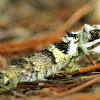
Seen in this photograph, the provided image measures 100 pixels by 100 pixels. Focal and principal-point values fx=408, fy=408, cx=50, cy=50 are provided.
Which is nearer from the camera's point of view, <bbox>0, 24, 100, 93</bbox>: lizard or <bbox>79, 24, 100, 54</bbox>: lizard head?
<bbox>0, 24, 100, 93</bbox>: lizard

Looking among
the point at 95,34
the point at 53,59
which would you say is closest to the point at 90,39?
the point at 95,34

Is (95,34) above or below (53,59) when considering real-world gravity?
above

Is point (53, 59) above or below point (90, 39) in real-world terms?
below

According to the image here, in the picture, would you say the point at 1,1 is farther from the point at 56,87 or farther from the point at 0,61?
the point at 56,87

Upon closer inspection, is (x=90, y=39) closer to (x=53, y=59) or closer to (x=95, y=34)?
(x=95, y=34)

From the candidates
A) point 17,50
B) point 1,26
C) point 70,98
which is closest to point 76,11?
point 1,26

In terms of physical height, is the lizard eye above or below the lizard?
above
